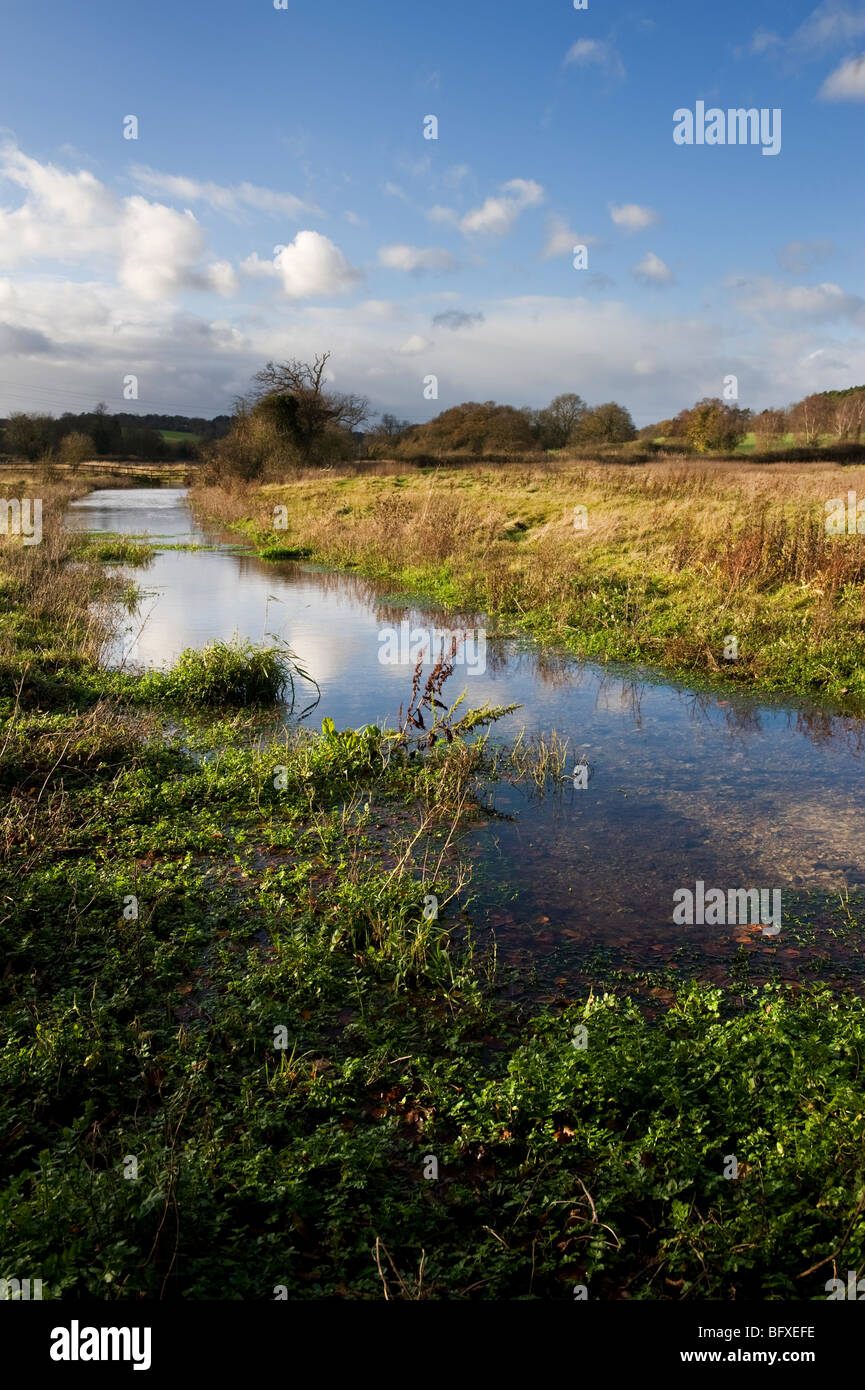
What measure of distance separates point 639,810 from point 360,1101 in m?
4.18

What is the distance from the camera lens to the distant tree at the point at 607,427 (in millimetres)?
54688

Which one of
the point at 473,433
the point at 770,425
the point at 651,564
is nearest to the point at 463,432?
the point at 473,433

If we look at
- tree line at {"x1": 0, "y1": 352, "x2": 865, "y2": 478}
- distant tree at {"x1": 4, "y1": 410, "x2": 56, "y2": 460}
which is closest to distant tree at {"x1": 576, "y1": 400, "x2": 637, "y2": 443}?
tree line at {"x1": 0, "y1": 352, "x2": 865, "y2": 478}

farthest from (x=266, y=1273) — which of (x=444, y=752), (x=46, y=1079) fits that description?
(x=444, y=752)

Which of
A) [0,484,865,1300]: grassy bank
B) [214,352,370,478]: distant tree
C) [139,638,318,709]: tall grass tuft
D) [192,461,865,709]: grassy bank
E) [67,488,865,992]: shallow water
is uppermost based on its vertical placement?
[214,352,370,478]: distant tree

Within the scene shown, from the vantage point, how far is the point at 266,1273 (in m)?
2.75

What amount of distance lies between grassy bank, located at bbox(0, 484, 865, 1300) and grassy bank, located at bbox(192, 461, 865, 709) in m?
7.19

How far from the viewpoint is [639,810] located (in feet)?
23.7

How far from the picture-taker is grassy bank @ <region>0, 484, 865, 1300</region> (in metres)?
2.82

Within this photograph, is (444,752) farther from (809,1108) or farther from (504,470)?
(504,470)

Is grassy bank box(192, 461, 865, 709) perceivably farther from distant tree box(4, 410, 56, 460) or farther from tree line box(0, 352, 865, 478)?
distant tree box(4, 410, 56, 460)

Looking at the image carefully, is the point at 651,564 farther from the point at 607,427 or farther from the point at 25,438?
the point at 25,438

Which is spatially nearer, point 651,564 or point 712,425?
point 651,564

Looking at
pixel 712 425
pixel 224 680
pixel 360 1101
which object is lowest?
pixel 360 1101
